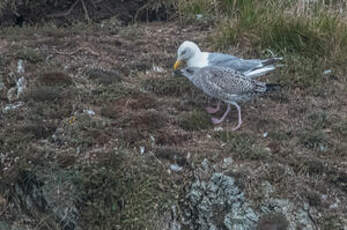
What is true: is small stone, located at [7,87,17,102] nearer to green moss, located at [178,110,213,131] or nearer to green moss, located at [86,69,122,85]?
green moss, located at [86,69,122,85]

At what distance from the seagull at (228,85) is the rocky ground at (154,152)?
272 millimetres

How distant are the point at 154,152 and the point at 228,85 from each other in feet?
3.34

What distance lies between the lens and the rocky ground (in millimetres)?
4441

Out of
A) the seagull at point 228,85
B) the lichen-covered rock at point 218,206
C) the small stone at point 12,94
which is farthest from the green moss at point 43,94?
the lichen-covered rock at point 218,206

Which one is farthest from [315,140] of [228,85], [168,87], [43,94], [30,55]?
[30,55]

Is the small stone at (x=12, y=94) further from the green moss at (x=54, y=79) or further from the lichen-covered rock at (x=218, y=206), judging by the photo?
the lichen-covered rock at (x=218, y=206)

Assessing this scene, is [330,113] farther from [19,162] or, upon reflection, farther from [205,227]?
[19,162]

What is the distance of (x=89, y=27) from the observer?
771 cm

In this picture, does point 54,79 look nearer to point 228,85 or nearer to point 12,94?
point 12,94

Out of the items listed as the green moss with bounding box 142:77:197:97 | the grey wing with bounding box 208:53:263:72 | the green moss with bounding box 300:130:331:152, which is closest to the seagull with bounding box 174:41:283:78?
the grey wing with bounding box 208:53:263:72

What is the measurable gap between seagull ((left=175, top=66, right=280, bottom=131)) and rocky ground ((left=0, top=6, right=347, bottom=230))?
0.27 m

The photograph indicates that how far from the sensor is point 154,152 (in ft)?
15.9

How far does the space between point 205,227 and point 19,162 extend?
1631 mm

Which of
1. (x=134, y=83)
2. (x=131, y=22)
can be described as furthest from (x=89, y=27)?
(x=134, y=83)
